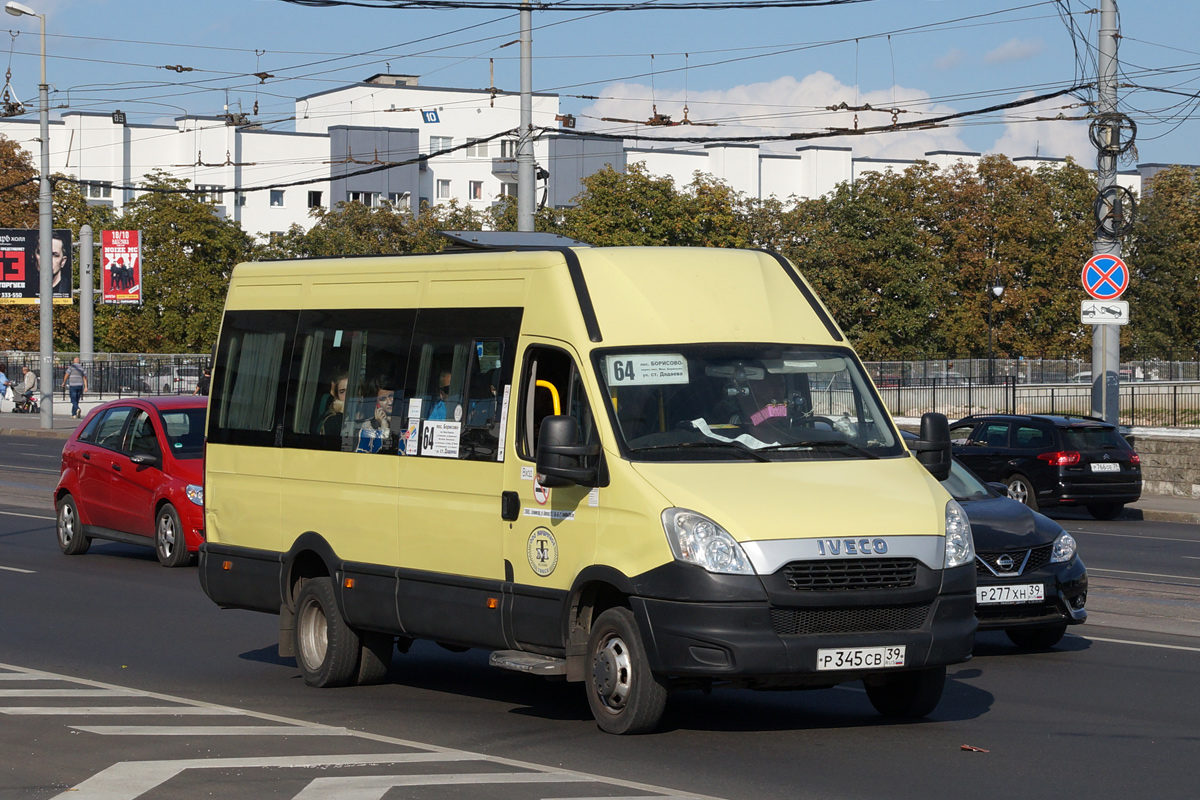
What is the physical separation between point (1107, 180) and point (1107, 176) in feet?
0.22

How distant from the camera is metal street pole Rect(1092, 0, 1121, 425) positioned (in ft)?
83.1

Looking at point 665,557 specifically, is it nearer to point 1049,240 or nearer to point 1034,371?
point 1034,371

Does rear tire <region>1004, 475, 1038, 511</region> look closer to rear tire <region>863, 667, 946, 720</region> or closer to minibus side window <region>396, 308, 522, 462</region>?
rear tire <region>863, 667, 946, 720</region>

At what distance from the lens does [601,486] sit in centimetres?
784

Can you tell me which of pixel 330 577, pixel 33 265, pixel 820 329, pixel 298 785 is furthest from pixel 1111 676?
pixel 33 265

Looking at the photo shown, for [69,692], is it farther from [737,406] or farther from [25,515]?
[25,515]

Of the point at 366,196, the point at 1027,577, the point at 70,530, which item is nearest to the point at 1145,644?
the point at 1027,577

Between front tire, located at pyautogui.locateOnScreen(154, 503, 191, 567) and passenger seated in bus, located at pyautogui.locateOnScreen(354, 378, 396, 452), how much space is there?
7.50 metres

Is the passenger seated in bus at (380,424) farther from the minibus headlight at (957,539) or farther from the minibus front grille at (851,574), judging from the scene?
the minibus headlight at (957,539)

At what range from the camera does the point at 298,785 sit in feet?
22.3

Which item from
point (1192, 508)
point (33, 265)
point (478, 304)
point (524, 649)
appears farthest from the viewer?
point (33, 265)

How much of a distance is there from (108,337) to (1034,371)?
45.3 metres

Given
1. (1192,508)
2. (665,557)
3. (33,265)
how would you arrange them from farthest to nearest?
1. (33,265)
2. (1192,508)
3. (665,557)

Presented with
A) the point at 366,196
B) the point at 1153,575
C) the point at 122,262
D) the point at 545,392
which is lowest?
the point at 1153,575
